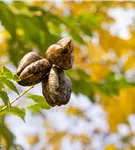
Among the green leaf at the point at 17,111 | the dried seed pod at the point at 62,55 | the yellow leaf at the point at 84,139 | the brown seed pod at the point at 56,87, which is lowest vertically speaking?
the brown seed pod at the point at 56,87

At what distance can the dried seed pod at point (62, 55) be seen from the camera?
122 centimetres

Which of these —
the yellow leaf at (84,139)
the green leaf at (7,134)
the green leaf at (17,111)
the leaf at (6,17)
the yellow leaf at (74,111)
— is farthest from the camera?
the yellow leaf at (84,139)

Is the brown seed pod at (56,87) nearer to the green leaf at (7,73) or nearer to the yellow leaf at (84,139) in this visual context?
the green leaf at (7,73)

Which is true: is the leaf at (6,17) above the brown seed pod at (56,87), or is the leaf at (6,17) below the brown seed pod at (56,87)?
above

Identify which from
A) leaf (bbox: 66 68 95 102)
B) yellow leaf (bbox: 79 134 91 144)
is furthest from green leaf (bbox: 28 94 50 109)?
yellow leaf (bbox: 79 134 91 144)

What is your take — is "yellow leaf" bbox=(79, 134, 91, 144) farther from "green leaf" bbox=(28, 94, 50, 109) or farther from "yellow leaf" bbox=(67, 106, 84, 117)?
"green leaf" bbox=(28, 94, 50, 109)

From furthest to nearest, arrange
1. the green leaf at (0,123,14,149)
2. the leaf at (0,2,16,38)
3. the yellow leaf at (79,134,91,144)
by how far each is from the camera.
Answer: the yellow leaf at (79,134,91,144) → the leaf at (0,2,16,38) → the green leaf at (0,123,14,149)

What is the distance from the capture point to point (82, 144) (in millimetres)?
6016

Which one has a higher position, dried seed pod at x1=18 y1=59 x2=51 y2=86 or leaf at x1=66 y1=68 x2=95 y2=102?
leaf at x1=66 y1=68 x2=95 y2=102

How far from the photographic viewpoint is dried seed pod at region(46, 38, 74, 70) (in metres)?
1.22

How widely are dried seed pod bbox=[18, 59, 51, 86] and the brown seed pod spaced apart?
0.02 m

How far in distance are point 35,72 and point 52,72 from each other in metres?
0.05

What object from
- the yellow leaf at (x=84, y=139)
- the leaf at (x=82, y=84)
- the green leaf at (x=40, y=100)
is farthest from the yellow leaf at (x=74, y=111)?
the green leaf at (x=40, y=100)

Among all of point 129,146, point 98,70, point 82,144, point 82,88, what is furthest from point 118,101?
point 82,144
